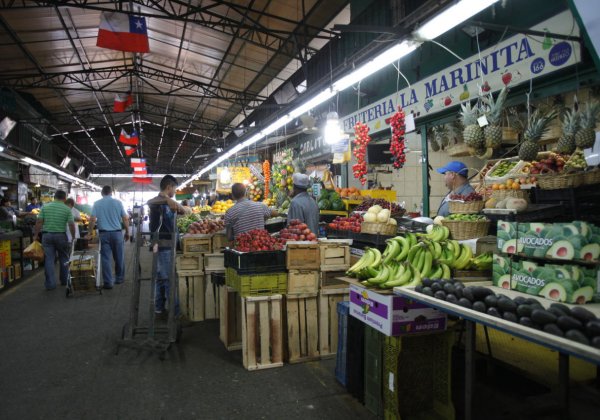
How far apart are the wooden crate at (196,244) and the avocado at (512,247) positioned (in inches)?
169

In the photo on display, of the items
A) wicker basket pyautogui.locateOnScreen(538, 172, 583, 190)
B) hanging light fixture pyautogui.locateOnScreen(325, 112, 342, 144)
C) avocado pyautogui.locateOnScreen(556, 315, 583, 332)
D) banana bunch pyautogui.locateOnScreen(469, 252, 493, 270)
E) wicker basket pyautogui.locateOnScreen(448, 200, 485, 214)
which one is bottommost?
avocado pyautogui.locateOnScreen(556, 315, 583, 332)

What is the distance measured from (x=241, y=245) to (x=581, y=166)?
3636 millimetres

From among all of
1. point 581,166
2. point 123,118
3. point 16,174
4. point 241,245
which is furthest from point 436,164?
point 123,118

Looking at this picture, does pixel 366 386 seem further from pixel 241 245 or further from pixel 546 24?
pixel 546 24

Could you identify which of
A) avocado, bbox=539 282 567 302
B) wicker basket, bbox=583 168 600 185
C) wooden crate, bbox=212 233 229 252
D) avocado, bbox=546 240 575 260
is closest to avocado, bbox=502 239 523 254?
avocado, bbox=546 240 575 260

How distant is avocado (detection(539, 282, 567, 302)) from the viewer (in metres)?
2.49

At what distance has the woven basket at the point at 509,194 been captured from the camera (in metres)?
4.40

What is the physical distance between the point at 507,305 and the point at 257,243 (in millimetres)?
2781

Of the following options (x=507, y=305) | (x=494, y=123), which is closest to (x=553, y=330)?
(x=507, y=305)

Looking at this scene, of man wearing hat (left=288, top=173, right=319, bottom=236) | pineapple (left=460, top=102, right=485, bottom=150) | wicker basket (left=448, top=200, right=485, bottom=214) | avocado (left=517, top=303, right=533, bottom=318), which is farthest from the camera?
man wearing hat (left=288, top=173, right=319, bottom=236)

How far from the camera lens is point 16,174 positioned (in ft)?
61.5

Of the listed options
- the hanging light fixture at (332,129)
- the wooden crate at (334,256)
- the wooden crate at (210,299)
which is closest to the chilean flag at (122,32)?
the hanging light fixture at (332,129)

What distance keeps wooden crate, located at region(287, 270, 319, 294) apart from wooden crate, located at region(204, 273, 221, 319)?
2.11m

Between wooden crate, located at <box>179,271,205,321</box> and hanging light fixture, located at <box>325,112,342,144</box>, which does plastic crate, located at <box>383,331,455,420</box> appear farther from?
hanging light fixture, located at <box>325,112,342,144</box>
